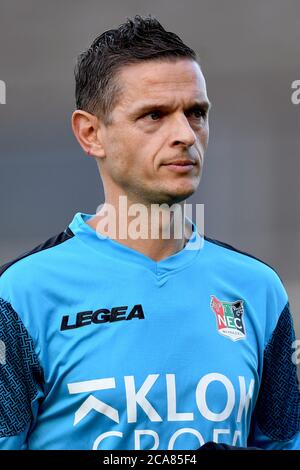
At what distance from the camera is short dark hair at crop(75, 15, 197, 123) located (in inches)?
71.6

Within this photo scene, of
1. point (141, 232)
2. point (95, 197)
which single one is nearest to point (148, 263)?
point (141, 232)

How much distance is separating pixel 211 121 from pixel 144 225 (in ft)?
18.3

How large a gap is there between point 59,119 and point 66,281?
5.89 meters

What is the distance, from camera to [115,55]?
73.1 inches

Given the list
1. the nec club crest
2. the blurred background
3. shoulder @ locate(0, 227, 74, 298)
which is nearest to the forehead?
shoulder @ locate(0, 227, 74, 298)

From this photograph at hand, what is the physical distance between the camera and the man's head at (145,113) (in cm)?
173

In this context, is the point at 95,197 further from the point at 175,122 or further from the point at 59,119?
the point at 175,122

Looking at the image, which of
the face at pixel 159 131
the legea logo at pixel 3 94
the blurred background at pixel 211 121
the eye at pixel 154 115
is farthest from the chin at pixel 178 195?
the legea logo at pixel 3 94

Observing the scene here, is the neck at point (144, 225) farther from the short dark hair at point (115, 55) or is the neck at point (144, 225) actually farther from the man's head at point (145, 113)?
the short dark hair at point (115, 55)

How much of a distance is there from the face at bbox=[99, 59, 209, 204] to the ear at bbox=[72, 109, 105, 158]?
0.07m

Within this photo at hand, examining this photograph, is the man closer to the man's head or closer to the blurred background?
the man's head

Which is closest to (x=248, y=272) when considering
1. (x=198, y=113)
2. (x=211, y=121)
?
(x=198, y=113)

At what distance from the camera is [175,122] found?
68.3 inches

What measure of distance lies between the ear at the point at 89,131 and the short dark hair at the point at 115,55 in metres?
0.02
